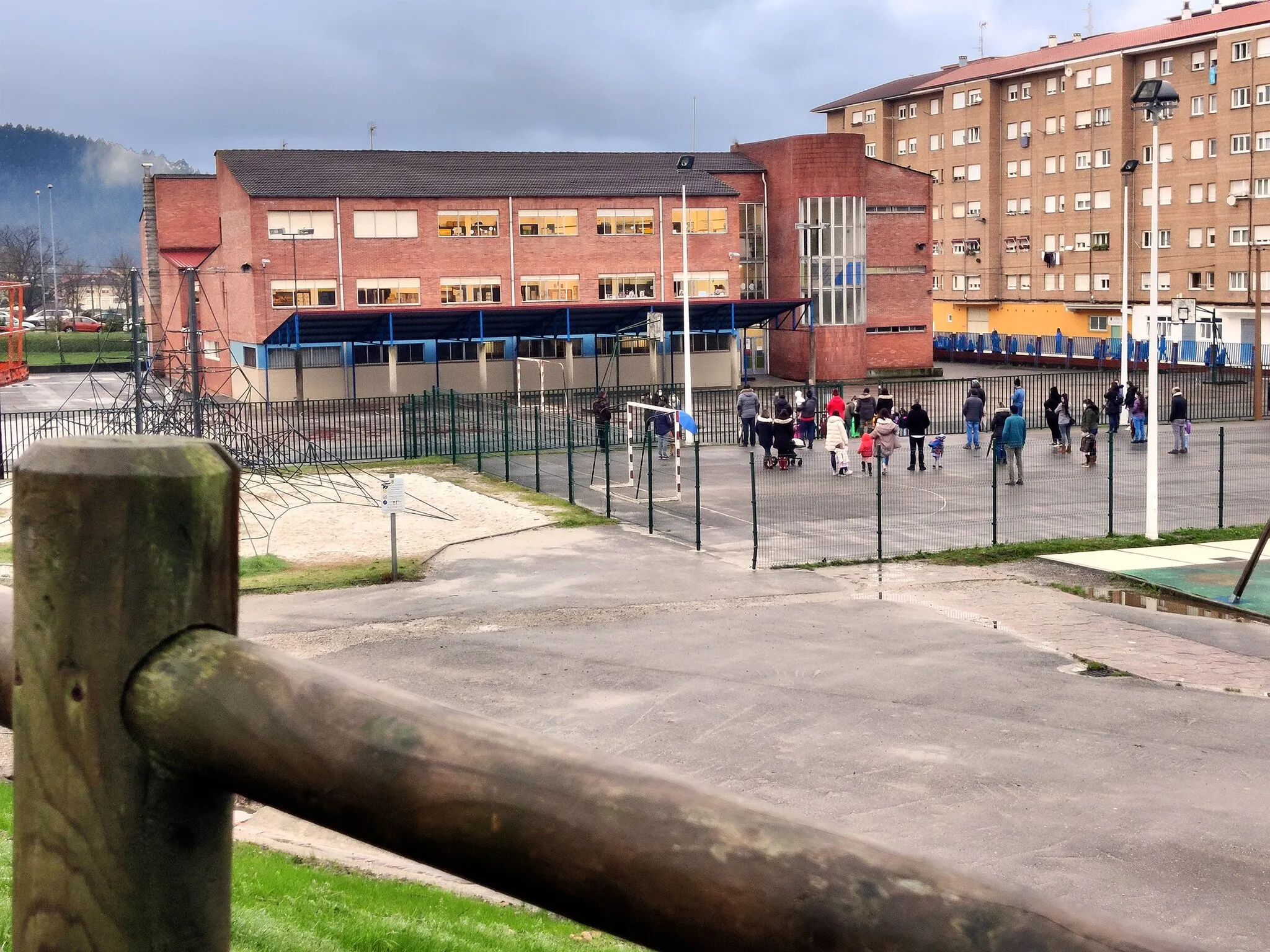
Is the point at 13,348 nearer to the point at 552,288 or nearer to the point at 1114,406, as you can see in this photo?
the point at 552,288

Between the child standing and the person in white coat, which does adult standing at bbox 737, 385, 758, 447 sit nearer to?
the child standing

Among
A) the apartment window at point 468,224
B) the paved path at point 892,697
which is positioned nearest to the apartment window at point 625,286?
the apartment window at point 468,224

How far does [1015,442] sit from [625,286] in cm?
3648

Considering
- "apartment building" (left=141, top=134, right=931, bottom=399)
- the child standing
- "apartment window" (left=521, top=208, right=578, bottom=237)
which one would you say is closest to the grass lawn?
the child standing

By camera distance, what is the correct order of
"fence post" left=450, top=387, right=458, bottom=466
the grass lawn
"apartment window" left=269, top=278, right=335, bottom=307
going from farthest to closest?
1. "apartment window" left=269, top=278, right=335, bottom=307
2. "fence post" left=450, top=387, right=458, bottom=466
3. the grass lawn

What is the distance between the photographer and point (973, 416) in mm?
37844

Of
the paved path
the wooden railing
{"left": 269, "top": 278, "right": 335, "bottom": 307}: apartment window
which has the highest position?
{"left": 269, "top": 278, "right": 335, "bottom": 307}: apartment window

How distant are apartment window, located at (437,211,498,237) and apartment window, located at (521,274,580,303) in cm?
271

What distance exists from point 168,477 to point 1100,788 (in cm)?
1153

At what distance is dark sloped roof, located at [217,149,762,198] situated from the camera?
199ft

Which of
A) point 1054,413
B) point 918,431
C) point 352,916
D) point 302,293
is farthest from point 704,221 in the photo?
point 352,916

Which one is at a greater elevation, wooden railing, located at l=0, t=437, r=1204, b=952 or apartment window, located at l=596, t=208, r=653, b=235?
apartment window, located at l=596, t=208, r=653, b=235

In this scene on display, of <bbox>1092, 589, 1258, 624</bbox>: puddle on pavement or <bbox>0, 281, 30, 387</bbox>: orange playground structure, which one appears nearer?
<bbox>1092, 589, 1258, 624</bbox>: puddle on pavement

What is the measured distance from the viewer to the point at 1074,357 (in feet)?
254
